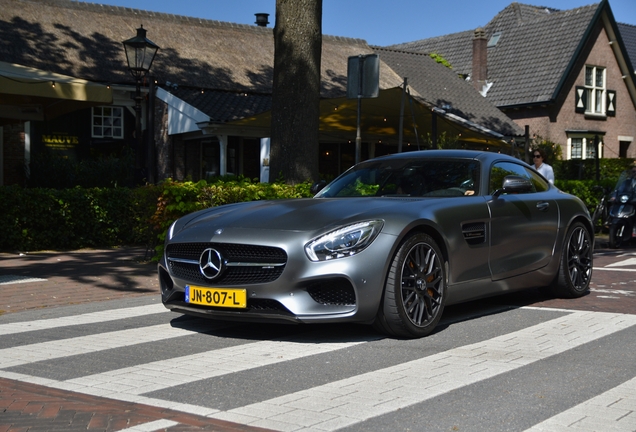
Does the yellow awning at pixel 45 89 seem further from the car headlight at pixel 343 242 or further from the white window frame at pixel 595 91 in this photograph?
the white window frame at pixel 595 91

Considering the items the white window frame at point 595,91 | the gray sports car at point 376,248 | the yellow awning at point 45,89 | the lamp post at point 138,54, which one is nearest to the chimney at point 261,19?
the white window frame at point 595,91

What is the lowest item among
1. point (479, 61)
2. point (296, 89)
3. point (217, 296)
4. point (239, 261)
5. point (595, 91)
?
point (217, 296)

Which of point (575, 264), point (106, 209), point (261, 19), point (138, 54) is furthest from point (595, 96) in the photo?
point (575, 264)

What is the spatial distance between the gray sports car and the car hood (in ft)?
0.05

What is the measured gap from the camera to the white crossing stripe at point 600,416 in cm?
410

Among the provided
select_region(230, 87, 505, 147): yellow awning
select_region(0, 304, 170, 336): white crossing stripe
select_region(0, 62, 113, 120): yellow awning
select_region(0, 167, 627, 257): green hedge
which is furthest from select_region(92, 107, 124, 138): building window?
select_region(0, 304, 170, 336): white crossing stripe

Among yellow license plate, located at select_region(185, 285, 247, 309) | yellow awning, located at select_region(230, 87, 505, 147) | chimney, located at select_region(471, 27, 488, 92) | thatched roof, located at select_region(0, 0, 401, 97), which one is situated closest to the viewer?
yellow license plate, located at select_region(185, 285, 247, 309)

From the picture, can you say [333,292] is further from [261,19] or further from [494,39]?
[494,39]

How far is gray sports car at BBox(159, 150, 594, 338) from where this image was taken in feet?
19.5

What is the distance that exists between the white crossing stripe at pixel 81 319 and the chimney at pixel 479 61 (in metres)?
33.7

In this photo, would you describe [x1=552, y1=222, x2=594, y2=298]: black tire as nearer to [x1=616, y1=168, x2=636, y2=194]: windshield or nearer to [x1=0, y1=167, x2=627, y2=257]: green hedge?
[x1=0, y1=167, x2=627, y2=257]: green hedge

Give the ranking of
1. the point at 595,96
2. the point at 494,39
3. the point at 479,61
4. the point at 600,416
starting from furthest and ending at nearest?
the point at 494,39 < the point at 479,61 < the point at 595,96 < the point at 600,416

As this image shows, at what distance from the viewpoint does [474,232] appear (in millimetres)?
6969

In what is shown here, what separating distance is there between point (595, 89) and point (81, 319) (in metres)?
35.1
